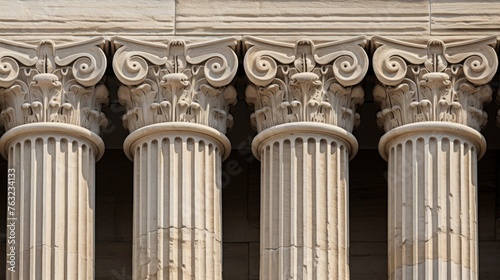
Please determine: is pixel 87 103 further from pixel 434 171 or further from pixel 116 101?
pixel 434 171

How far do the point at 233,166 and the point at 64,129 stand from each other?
243cm

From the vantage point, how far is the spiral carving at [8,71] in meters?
33.2

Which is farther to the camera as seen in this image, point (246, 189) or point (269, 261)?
point (246, 189)

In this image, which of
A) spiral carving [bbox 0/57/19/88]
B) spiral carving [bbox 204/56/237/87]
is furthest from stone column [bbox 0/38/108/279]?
spiral carving [bbox 204/56/237/87]

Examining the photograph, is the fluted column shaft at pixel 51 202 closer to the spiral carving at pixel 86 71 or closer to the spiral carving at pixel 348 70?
the spiral carving at pixel 86 71

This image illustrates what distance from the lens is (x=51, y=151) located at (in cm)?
3300

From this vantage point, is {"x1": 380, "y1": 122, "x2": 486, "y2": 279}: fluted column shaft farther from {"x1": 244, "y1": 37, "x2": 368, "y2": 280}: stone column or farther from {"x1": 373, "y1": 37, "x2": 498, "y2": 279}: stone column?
{"x1": 244, "y1": 37, "x2": 368, "y2": 280}: stone column

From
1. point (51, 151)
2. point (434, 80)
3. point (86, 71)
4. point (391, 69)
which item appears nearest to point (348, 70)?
point (391, 69)

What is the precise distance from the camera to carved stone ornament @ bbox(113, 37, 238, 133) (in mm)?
33125

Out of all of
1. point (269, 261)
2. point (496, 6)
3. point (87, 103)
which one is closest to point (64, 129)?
point (87, 103)

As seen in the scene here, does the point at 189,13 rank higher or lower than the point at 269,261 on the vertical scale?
higher

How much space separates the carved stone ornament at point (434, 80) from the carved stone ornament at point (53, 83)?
115 inches

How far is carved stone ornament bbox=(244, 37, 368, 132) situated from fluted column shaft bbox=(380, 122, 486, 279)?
2.07 ft

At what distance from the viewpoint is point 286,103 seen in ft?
109
